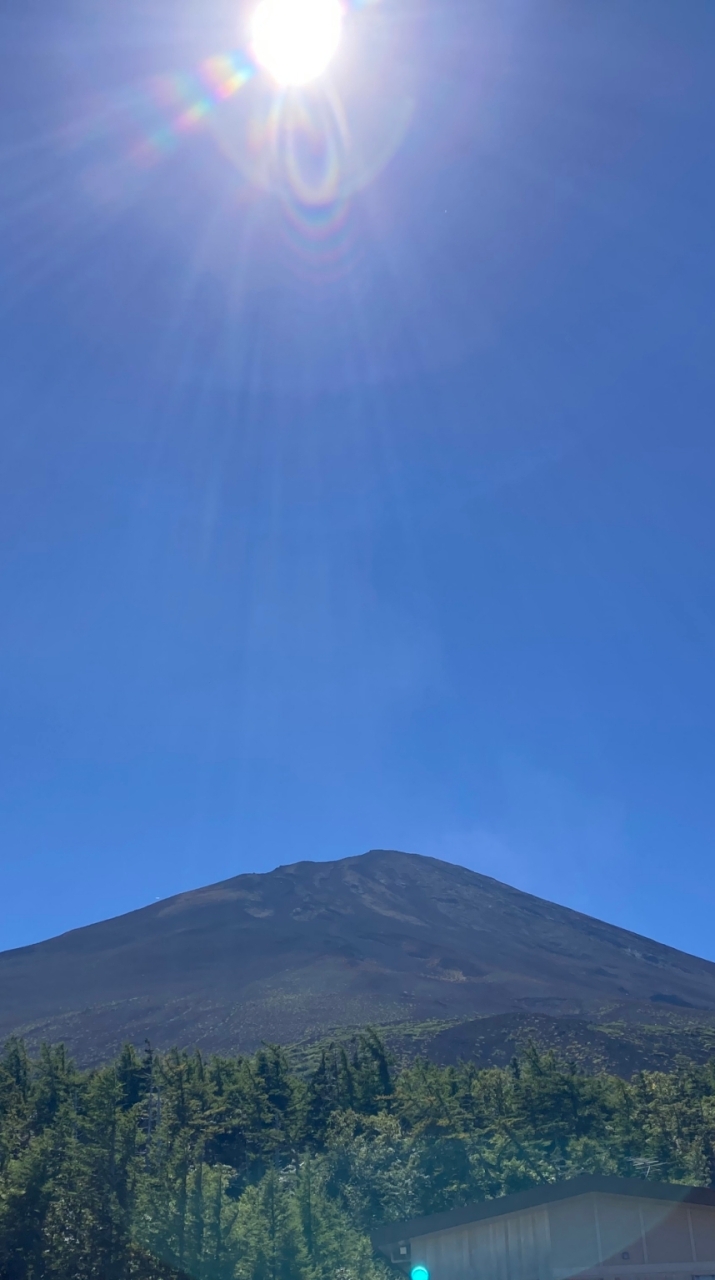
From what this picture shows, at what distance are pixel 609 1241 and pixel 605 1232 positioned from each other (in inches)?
7.3

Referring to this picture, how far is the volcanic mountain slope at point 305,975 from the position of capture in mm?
123062

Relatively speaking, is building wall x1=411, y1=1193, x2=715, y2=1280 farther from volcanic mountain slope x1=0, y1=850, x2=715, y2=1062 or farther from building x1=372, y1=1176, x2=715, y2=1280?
volcanic mountain slope x1=0, y1=850, x2=715, y2=1062

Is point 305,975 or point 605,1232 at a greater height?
point 305,975

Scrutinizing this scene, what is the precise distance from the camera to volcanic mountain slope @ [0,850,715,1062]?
123062mm

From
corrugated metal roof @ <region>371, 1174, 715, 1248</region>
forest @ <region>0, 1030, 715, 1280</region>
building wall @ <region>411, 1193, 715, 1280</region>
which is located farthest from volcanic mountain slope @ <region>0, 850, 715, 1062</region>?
building wall @ <region>411, 1193, 715, 1280</region>

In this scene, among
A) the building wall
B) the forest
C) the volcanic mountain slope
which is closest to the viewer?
the building wall

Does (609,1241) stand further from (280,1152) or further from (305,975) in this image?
(305,975)

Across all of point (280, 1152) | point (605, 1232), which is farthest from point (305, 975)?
point (605, 1232)

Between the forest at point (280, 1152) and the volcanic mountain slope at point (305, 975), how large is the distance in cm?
5917

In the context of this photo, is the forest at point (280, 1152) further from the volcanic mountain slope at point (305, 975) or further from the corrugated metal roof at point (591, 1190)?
the volcanic mountain slope at point (305, 975)

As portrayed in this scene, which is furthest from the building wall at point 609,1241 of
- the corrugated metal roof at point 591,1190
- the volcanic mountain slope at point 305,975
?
the volcanic mountain slope at point 305,975

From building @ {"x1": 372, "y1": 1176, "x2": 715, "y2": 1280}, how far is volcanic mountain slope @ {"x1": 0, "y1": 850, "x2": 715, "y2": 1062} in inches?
3632

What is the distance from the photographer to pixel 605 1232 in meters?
21.5

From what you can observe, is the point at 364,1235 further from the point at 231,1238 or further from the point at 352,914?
the point at 352,914
